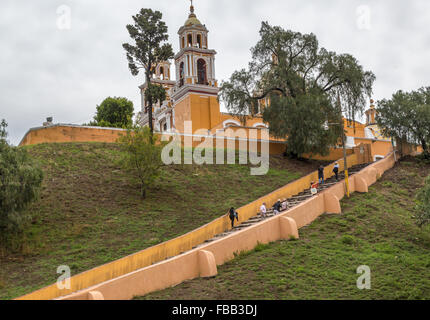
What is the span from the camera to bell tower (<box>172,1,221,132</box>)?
39906 millimetres

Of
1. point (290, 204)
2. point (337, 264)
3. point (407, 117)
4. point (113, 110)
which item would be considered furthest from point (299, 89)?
point (113, 110)

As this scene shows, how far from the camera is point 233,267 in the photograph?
16109 mm

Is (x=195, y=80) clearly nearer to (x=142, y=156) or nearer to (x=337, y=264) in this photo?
(x=142, y=156)

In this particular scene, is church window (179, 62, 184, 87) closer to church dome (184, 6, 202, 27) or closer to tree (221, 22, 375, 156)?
church dome (184, 6, 202, 27)

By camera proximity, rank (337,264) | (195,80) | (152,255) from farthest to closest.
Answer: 1. (195,80)
2. (152,255)
3. (337,264)

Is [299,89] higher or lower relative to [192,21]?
lower

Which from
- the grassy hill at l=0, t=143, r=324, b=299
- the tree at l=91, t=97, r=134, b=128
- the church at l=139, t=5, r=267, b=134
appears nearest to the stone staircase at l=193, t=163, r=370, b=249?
the grassy hill at l=0, t=143, r=324, b=299

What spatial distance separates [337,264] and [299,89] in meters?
17.9

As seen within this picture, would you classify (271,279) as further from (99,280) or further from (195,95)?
(195,95)

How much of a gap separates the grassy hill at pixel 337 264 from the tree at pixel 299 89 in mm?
8797

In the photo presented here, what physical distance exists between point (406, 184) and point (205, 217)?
470 inches

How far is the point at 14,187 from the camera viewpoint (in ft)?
62.0

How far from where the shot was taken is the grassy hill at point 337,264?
46.1 feet

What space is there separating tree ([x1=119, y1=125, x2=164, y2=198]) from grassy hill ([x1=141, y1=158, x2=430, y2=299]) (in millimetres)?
8327
